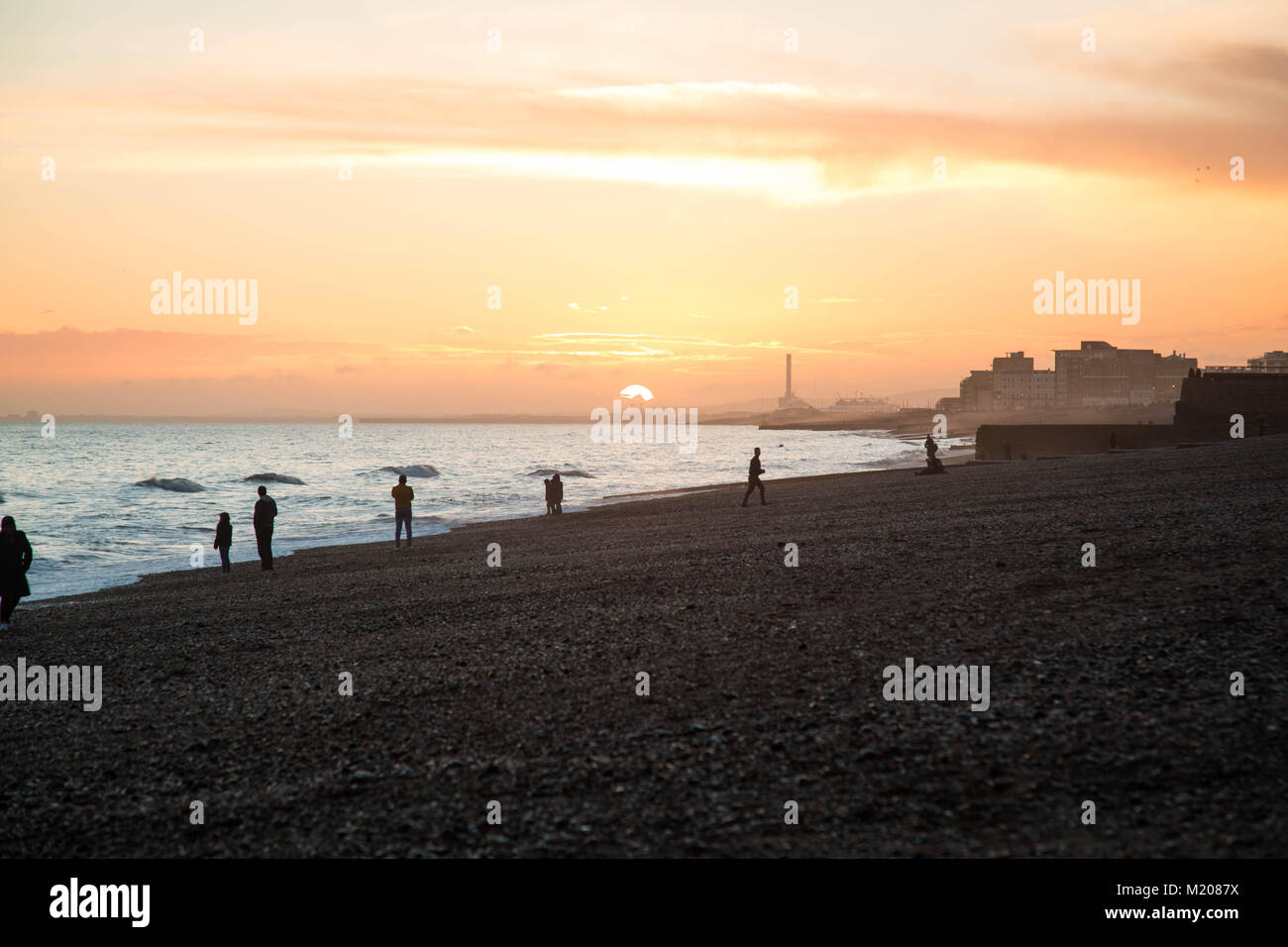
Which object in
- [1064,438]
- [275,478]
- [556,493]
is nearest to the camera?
[556,493]

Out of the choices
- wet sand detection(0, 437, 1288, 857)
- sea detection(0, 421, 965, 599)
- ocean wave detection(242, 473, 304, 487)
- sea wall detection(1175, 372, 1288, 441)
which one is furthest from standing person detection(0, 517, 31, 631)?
sea wall detection(1175, 372, 1288, 441)

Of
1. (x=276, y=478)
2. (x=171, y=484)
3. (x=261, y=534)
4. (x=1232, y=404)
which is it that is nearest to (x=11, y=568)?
(x=261, y=534)

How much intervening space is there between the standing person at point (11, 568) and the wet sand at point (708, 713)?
0.70m

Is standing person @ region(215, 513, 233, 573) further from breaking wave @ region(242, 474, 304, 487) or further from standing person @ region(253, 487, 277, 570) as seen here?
breaking wave @ region(242, 474, 304, 487)

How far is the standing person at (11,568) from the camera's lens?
15203mm

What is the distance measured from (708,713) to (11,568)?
1376cm

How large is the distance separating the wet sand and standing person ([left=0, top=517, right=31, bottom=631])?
2.28 feet

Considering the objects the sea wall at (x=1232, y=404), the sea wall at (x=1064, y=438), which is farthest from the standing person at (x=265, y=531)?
the sea wall at (x=1232, y=404)

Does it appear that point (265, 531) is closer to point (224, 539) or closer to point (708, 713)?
point (224, 539)

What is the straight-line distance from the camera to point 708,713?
8570 mm

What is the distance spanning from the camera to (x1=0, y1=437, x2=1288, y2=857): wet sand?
253 inches

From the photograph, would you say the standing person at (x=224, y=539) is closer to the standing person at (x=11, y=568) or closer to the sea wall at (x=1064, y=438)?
the standing person at (x=11, y=568)
